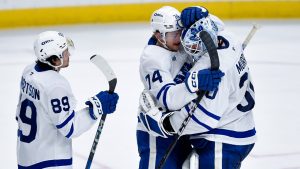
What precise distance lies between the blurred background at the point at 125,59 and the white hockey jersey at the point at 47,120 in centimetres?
128

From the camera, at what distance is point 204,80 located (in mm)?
2770

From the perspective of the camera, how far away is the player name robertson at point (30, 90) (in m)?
2.88

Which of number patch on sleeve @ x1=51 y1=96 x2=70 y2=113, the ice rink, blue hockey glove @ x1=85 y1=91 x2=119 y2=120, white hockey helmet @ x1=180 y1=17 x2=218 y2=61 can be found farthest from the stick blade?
the ice rink

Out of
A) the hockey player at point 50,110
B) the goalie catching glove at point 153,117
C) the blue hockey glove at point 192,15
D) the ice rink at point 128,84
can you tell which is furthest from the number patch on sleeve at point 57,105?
the ice rink at point 128,84

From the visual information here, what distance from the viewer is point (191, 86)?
2.79 m

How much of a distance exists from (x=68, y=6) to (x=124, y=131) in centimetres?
520

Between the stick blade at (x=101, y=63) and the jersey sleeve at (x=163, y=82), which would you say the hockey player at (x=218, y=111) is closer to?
the jersey sleeve at (x=163, y=82)

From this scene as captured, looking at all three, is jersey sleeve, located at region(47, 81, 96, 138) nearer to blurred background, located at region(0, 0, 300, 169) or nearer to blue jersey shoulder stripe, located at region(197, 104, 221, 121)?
blue jersey shoulder stripe, located at region(197, 104, 221, 121)

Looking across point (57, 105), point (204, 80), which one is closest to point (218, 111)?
point (204, 80)

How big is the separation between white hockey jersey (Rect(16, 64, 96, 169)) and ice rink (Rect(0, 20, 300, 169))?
128cm

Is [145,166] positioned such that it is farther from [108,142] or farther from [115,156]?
[108,142]

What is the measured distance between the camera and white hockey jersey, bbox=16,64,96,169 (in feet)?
9.37

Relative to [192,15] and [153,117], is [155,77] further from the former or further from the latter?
[192,15]

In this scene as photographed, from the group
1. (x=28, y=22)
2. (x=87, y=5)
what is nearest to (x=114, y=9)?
(x=87, y=5)
